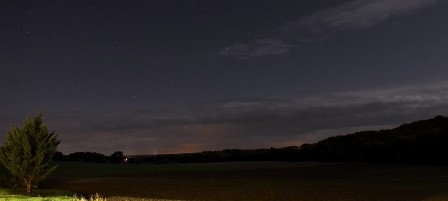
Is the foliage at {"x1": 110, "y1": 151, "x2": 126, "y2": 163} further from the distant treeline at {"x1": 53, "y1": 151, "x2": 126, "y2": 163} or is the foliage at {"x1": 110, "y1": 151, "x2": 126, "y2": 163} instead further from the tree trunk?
the tree trunk

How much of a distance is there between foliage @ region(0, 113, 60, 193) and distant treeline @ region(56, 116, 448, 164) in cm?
6686

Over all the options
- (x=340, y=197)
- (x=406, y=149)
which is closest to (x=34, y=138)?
(x=340, y=197)

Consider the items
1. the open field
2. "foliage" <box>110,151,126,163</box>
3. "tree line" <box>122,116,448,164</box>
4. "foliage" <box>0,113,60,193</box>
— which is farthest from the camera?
"foliage" <box>110,151,126,163</box>

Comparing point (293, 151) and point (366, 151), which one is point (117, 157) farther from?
point (366, 151)

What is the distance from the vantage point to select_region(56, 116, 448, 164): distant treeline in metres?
102

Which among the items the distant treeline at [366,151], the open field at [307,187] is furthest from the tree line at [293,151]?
the open field at [307,187]

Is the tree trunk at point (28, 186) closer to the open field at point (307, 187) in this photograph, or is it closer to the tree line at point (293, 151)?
the tree line at point (293, 151)

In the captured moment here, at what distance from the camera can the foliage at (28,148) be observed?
189ft

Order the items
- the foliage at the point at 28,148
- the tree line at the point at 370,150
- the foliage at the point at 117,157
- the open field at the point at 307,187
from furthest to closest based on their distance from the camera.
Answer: the foliage at the point at 117,157
the tree line at the point at 370,150
the foliage at the point at 28,148
the open field at the point at 307,187

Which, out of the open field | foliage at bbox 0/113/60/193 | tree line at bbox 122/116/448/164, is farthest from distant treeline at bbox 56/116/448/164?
foliage at bbox 0/113/60/193

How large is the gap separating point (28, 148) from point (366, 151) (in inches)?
2904

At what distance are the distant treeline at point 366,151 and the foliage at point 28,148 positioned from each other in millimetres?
66863

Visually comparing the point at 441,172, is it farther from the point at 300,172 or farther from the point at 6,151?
the point at 6,151

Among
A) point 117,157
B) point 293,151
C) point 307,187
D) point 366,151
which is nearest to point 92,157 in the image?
point 117,157
